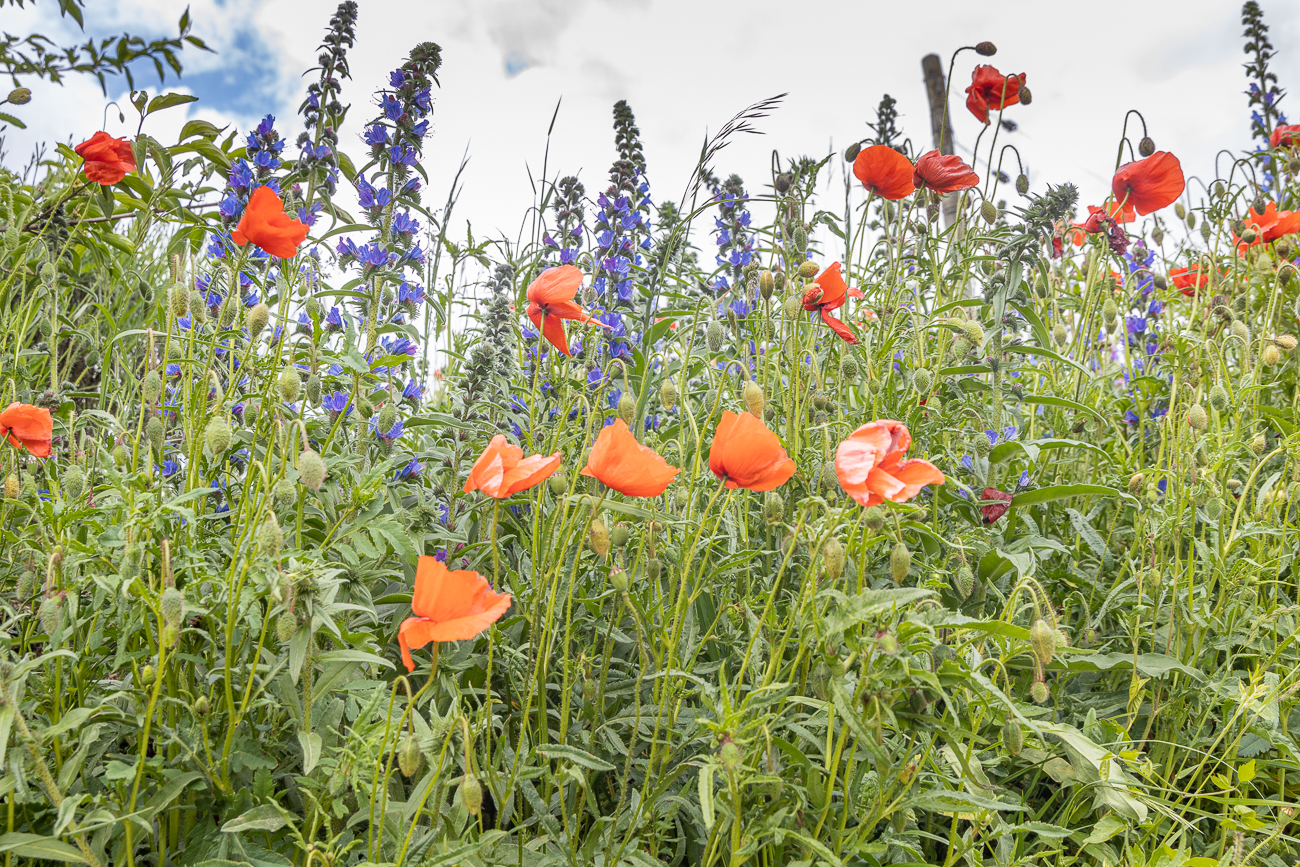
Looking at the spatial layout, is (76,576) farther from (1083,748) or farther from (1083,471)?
(1083,471)

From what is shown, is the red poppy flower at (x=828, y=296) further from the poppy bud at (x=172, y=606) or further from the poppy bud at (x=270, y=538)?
the poppy bud at (x=172, y=606)

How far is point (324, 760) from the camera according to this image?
3.39 ft

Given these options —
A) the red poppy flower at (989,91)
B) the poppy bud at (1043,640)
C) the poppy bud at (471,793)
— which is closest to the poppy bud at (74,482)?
the poppy bud at (471,793)

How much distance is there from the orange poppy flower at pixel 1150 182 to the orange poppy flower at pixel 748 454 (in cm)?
160


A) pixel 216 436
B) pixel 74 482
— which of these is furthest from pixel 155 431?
pixel 216 436

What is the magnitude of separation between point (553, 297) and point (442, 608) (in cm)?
67

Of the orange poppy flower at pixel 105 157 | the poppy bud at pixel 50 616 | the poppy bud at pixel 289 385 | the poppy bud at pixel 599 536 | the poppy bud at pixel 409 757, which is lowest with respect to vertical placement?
the poppy bud at pixel 409 757

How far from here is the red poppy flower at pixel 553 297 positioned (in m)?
1.42

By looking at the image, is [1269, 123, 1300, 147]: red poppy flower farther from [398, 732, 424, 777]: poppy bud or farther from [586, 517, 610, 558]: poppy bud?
[398, 732, 424, 777]: poppy bud

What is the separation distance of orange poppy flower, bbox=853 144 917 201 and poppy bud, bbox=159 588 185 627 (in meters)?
1.45

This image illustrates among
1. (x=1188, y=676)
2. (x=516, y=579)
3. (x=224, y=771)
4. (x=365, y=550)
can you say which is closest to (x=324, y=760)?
(x=224, y=771)

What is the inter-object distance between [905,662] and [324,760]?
30.1 inches

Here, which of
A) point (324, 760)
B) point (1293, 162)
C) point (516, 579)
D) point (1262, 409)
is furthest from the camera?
point (1293, 162)

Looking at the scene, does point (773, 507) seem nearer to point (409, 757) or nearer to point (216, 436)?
point (409, 757)
